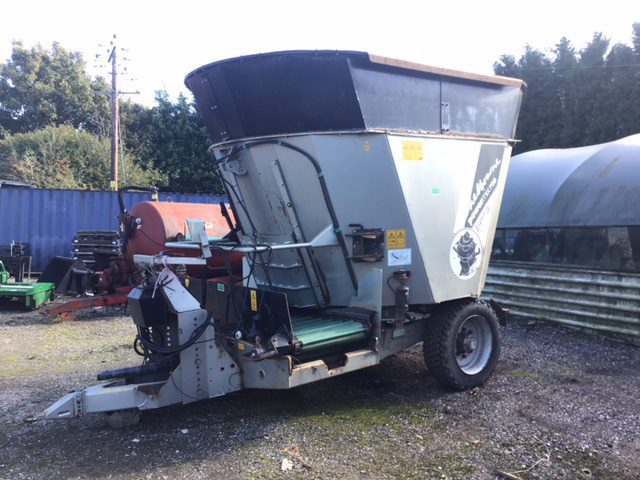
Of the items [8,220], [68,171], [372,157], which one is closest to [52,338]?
[372,157]

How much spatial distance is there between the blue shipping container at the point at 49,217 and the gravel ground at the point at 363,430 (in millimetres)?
9124

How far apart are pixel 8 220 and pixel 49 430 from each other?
12049 millimetres

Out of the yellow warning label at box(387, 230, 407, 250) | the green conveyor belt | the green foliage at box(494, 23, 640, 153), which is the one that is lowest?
the green conveyor belt

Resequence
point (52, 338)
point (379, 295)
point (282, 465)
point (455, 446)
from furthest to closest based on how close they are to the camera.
→ point (52, 338) < point (379, 295) < point (455, 446) < point (282, 465)

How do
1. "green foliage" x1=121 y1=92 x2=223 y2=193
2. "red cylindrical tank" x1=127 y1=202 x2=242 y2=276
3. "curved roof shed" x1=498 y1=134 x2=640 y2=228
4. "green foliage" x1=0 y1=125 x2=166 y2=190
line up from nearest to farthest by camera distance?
"curved roof shed" x1=498 y1=134 x2=640 y2=228 < "red cylindrical tank" x1=127 y1=202 x2=242 y2=276 < "green foliage" x1=121 y1=92 x2=223 y2=193 < "green foliage" x1=0 y1=125 x2=166 y2=190

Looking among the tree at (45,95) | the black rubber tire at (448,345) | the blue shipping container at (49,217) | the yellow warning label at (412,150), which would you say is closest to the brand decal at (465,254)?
the black rubber tire at (448,345)

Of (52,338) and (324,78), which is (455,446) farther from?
(52,338)

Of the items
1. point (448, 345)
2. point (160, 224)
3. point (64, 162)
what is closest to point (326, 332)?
point (448, 345)

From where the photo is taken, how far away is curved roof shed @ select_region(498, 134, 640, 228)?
24.3ft

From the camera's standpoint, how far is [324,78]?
180 inches

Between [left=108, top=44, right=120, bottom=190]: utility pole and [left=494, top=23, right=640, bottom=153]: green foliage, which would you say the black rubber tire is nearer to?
[left=108, top=44, right=120, bottom=190]: utility pole

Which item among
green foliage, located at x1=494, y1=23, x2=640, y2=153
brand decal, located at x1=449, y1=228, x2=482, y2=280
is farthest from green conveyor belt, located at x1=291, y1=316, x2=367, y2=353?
green foliage, located at x1=494, y1=23, x2=640, y2=153

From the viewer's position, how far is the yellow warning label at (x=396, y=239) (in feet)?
16.1

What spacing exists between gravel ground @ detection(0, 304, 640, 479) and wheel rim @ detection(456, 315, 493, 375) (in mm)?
277
